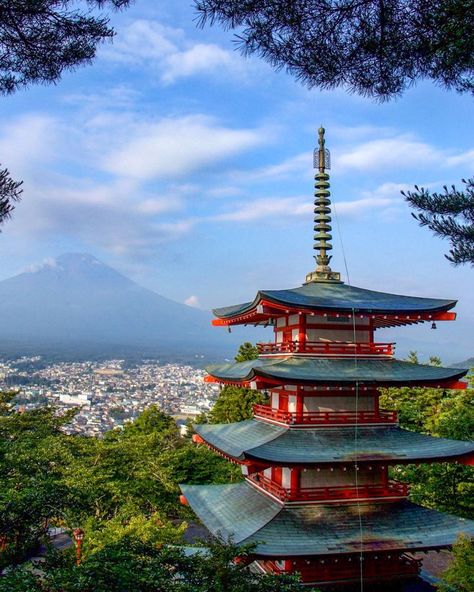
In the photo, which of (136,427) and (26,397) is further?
(26,397)

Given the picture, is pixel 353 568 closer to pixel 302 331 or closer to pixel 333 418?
pixel 333 418

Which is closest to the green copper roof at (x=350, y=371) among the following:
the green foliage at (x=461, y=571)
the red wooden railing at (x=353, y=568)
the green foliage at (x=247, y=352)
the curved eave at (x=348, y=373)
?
the curved eave at (x=348, y=373)

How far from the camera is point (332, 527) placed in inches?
434

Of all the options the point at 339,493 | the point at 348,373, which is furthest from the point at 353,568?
the point at 348,373

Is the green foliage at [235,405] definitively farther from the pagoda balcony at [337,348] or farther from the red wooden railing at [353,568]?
the red wooden railing at [353,568]

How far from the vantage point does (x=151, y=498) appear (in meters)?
18.0

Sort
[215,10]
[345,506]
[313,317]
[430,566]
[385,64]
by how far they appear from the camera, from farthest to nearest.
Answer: [430,566]
[313,317]
[345,506]
[385,64]
[215,10]

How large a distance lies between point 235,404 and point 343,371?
1826 cm

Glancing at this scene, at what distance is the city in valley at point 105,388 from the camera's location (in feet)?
243

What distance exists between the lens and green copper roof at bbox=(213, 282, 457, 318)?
39.1 feet

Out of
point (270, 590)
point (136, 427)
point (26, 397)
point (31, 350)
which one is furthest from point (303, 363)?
point (31, 350)

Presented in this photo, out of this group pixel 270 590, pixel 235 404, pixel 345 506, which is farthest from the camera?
pixel 235 404

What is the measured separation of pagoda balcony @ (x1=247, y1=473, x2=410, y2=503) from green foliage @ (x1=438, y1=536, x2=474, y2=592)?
1793mm

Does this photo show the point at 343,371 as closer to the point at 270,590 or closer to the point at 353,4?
the point at 270,590
